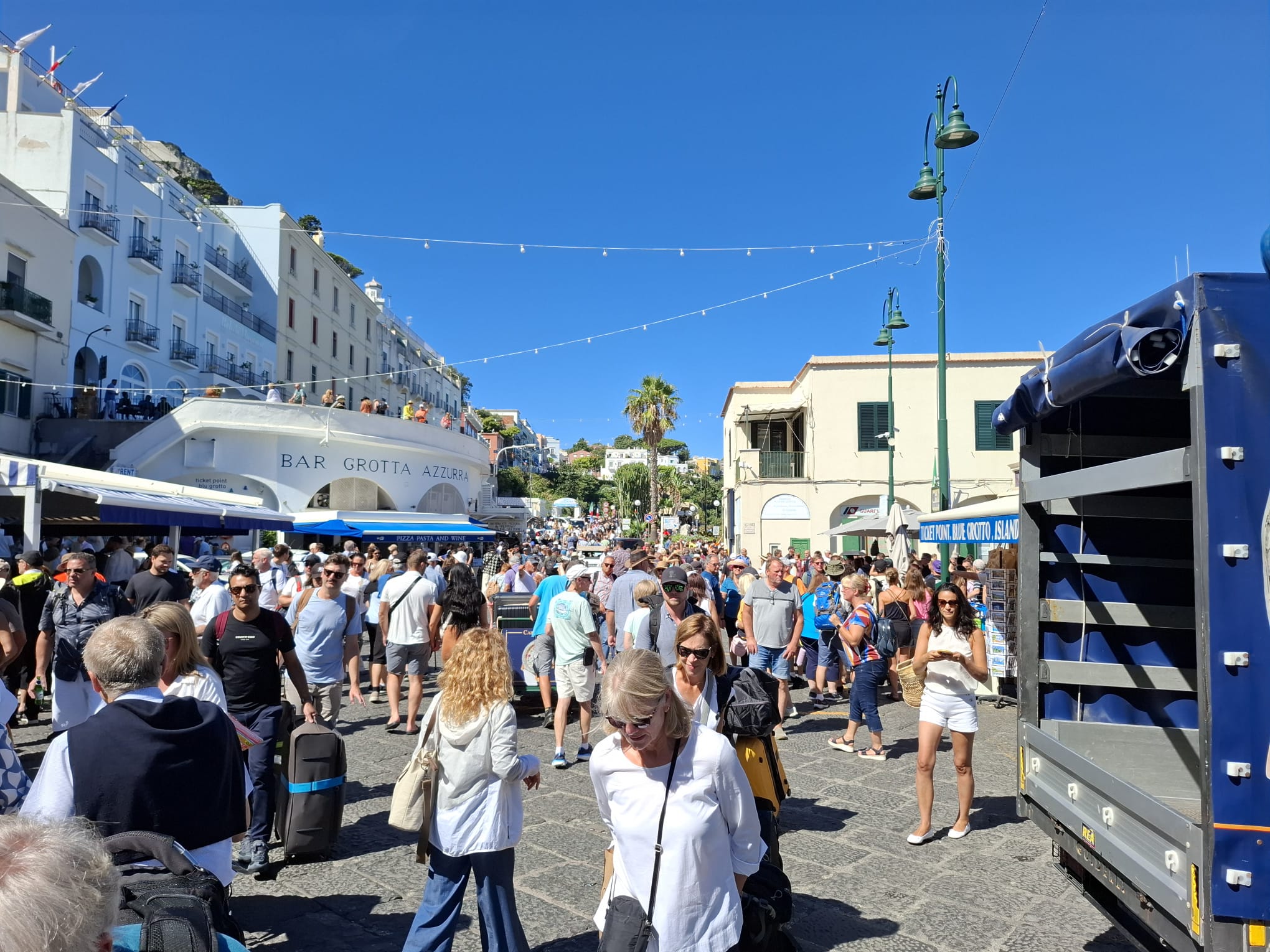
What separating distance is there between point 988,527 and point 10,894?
928cm

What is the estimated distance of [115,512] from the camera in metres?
11.1

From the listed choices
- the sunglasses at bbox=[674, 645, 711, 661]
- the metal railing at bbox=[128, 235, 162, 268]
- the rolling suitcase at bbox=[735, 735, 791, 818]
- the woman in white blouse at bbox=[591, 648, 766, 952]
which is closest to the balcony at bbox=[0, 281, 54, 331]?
the metal railing at bbox=[128, 235, 162, 268]

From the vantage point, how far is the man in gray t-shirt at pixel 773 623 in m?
8.33

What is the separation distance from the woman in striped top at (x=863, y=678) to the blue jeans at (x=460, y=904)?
15.8 feet

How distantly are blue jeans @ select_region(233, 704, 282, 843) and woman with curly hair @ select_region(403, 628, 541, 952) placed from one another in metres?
1.72

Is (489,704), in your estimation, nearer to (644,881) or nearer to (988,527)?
(644,881)

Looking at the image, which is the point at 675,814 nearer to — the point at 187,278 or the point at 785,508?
the point at 785,508

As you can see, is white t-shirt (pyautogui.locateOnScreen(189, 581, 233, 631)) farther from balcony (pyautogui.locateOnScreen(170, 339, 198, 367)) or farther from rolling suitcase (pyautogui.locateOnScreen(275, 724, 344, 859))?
balcony (pyautogui.locateOnScreen(170, 339, 198, 367))

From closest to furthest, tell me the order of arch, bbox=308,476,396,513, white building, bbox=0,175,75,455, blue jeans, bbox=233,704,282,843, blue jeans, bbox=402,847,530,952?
blue jeans, bbox=402,847,530,952
blue jeans, bbox=233,704,282,843
white building, bbox=0,175,75,455
arch, bbox=308,476,396,513

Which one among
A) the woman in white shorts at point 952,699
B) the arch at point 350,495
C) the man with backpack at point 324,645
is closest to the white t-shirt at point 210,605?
the man with backpack at point 324,645

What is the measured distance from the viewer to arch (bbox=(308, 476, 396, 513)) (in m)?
26.9

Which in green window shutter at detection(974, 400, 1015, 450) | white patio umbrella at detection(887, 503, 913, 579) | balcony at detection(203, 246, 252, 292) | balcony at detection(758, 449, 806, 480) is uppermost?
balcony at detection(203, 246, 252, 292)

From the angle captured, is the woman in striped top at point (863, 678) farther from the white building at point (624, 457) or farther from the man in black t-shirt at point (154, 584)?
the white building at point (624, 457)

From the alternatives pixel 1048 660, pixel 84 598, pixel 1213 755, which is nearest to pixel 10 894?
pixel 1213 755
